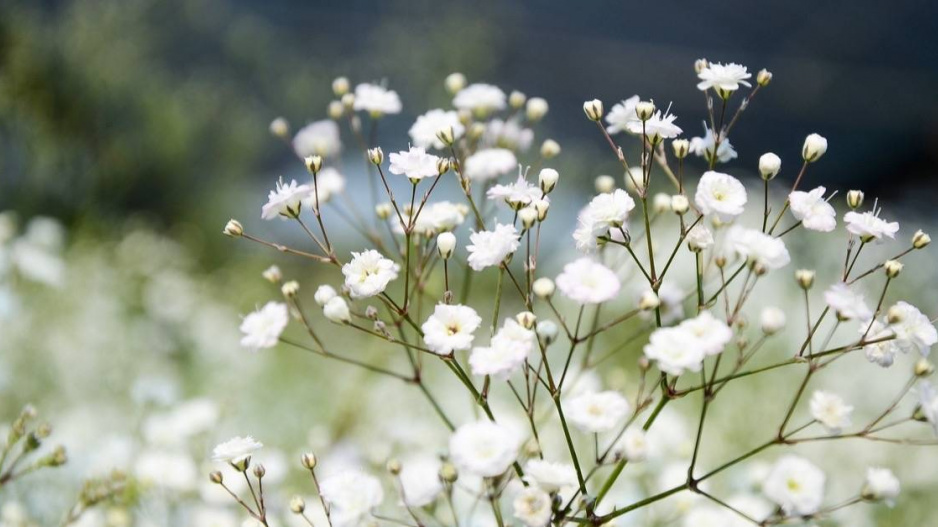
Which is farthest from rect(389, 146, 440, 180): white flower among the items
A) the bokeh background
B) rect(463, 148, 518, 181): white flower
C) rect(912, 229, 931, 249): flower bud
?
the bokeh background

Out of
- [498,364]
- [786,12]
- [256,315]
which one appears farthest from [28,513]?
[786,12]

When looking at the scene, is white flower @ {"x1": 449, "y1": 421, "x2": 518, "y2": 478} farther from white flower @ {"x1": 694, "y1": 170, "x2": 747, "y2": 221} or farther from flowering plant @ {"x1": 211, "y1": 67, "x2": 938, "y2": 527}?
white flower @ {"x1": 694, "y1": 170, "x2": 747, "y2": 221}

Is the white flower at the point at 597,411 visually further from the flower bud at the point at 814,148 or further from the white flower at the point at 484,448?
the flower bud at the point at 814,148

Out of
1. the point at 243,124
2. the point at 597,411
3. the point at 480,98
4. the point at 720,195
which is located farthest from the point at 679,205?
the point at 243,124

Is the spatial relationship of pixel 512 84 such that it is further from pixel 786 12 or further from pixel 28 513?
pixel 28 513

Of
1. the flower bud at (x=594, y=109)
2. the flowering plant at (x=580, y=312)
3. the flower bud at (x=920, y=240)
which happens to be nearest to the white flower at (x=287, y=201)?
the flowering plant at (x=580, y=312)
